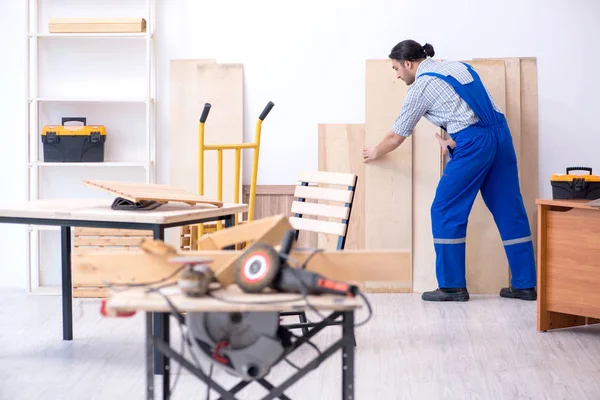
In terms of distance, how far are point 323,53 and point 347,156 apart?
2.39 feet

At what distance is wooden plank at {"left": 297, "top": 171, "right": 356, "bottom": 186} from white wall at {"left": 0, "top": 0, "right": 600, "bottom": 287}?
1466mm

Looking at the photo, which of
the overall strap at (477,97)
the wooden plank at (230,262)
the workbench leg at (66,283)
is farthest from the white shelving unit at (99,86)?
the wooden plank at (230,262)

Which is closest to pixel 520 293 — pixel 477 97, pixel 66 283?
pixel 477 97

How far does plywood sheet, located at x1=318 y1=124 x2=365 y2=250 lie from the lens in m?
5.77

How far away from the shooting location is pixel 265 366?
A: 213 centimetres

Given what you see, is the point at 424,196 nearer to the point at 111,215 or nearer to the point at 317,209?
the point at 317,209

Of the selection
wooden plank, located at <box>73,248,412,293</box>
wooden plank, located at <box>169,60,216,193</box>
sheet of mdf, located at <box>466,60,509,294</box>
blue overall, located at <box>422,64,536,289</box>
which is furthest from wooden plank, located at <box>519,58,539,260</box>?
wooden plank, located at <box>73,248,412,293</box>

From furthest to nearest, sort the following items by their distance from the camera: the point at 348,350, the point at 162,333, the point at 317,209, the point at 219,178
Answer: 1. the point at 219,178
2. the point at 317,209
3. the point at 162,333
4. the point at 348,350

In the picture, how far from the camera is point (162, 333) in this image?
8.20 ft

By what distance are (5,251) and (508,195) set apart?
11.2ft

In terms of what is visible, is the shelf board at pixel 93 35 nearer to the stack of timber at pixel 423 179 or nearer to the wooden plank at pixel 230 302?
the stack of timber at pixel 423 179

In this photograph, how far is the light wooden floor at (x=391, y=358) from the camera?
3.49 m

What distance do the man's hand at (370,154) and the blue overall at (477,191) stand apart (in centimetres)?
53

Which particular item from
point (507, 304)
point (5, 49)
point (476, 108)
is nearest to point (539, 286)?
point (507, 304)
